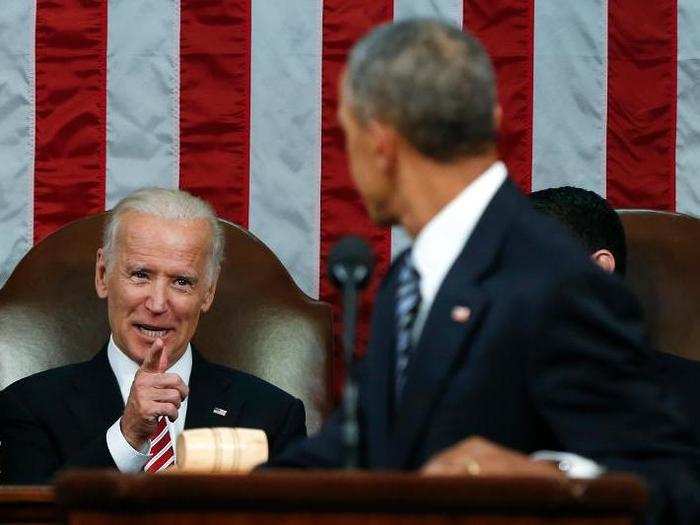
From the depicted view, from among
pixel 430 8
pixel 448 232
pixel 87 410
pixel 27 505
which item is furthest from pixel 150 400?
pixel 448 232

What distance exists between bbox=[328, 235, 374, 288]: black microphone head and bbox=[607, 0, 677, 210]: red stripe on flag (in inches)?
116

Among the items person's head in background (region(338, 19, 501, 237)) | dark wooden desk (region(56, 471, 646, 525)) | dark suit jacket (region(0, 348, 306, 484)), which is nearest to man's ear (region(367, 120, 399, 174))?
person's head in background (region(338, 19, 501, 237))

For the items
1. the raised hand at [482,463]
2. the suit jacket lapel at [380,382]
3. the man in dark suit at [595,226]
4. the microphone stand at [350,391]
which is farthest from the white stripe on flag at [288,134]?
the raised hand at [482,463]

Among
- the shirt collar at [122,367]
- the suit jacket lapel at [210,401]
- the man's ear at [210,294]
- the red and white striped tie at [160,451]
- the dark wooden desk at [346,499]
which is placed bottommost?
the red and white striped tie at [160,451]

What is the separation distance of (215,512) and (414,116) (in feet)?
2.14

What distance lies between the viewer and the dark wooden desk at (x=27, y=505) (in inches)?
134

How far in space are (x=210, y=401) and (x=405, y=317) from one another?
2159mm

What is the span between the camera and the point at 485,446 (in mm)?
2088

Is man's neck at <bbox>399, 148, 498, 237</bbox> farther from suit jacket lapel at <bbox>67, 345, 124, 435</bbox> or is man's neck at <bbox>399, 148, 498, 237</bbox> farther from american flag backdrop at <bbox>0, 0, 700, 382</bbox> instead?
american flag backdrop at <bbox>0, 0, 700, 382</bbox>

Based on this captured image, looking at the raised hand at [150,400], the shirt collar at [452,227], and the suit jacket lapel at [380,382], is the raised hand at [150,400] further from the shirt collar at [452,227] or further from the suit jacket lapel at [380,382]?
the shirt collar at [452,227]

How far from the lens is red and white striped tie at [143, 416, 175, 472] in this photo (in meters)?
4.19

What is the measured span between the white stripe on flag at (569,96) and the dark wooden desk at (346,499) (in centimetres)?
314

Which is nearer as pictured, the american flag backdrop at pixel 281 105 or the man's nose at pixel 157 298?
the man's nose at pixel 157 298

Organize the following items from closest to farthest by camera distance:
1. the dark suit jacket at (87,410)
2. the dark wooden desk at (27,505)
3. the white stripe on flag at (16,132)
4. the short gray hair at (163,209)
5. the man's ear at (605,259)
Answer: the dark wooden desk at (27,505)
the man's ear at (605,259)
the dark suit jacket at (87,410)
the short gray hair at (163,209)
the white stripe on flag at (16,132)
